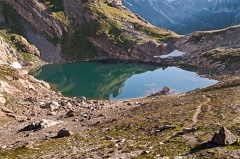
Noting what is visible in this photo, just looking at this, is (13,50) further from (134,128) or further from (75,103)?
(134,128)

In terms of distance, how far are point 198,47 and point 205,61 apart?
2769cm

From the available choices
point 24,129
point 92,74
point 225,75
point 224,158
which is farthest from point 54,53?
point 224,158

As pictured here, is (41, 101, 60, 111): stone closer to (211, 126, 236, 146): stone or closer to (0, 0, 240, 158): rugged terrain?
(0, 0, 240, 158): rugged terrain

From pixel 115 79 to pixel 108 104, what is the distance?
183ft

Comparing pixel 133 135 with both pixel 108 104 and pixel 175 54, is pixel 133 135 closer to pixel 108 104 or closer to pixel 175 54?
pixel 108 104

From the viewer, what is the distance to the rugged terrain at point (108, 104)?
94.9 feet

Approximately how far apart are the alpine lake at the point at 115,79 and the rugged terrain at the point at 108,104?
416 inches

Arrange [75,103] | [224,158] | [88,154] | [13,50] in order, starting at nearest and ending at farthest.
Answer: [224,158], [88,154], [75,103], [13,50]

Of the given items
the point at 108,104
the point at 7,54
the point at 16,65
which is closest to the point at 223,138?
the point at 108,104

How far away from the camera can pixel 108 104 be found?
3118 inches

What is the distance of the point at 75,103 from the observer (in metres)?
76.2

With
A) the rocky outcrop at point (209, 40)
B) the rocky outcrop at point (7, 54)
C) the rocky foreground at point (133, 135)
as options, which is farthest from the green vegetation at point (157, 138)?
the rocky outcrop at point (209, 40)

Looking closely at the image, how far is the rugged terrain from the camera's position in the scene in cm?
2892

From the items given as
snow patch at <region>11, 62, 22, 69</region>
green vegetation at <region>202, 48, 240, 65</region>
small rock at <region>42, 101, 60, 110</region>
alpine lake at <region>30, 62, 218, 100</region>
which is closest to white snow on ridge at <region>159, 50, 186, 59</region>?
alpine lake at <region>30, 62, 218, 100</region>
